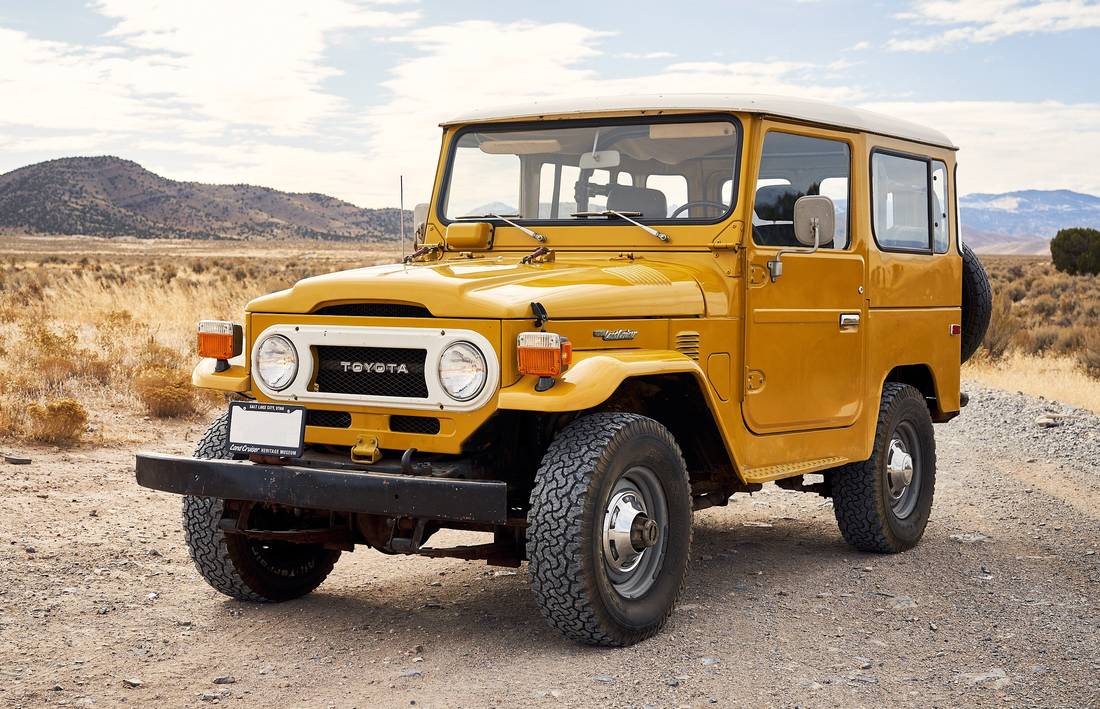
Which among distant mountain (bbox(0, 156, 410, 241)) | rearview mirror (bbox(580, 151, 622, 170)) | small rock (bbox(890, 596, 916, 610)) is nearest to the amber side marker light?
rearview mirror (bbox(580, 151, 622, 170))

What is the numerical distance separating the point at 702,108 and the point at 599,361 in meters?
1.76

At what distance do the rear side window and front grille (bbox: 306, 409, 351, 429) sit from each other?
3397mm

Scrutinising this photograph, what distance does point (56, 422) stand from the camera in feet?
34.8

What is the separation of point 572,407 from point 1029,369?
50.8 feet

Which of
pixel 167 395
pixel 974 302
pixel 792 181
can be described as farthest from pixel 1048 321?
pixel 792 181

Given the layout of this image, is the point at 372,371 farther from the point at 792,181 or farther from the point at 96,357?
the point at 96,357

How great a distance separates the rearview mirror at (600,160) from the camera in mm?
6555

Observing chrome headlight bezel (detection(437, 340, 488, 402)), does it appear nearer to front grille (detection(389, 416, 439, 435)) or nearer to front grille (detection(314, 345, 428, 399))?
front grille (detection(314, 345, 428, 399))

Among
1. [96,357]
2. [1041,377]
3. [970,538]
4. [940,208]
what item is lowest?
[970,538]

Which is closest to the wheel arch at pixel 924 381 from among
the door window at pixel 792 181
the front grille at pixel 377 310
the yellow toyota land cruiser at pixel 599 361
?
the yellow toyota land cruiser at pixel 599 361

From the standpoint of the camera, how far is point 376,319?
5422mm

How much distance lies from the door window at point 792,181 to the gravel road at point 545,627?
185 centimetres

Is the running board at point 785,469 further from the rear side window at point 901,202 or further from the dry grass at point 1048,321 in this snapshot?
the dry grass at point 1048,321

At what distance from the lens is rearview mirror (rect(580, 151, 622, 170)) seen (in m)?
6.55
